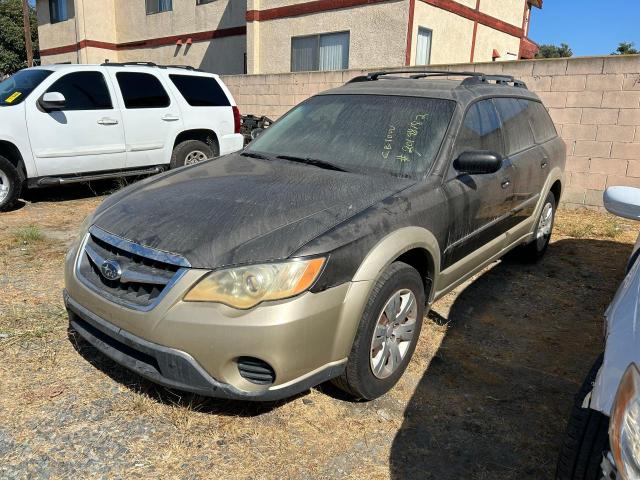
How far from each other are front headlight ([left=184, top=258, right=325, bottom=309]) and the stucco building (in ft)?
37.8

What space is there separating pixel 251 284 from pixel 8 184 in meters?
5.49

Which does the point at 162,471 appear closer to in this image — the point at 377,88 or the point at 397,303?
the point at 397,303

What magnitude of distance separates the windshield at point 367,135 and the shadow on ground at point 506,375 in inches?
53.6

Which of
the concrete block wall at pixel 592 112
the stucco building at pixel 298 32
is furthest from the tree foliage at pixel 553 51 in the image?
the concrete block wall at pixel 592 112

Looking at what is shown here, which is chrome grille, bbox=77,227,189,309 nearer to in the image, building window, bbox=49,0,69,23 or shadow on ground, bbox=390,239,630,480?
shadow on ground, bbox=390,239,630,480

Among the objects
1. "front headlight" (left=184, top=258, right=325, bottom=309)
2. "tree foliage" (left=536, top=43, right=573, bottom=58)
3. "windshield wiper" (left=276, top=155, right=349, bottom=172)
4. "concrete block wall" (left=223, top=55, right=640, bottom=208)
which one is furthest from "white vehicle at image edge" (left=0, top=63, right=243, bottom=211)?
"tree foliage" (left=536, top=43, right=573, bottom=58)

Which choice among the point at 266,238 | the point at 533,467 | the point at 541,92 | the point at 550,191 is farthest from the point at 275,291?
the point at 541,92

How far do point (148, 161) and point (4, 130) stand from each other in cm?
186

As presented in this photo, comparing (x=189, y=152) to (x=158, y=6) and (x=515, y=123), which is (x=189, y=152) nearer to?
(x=515, y=123)

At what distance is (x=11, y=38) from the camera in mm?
34625

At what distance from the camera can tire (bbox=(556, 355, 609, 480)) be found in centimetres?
176

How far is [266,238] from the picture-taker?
8.00 ft

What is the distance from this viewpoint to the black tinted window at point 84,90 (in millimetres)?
6730

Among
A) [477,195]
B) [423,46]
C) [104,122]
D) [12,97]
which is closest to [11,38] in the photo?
[423,46]
